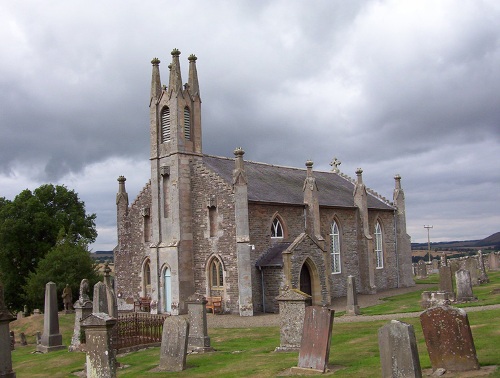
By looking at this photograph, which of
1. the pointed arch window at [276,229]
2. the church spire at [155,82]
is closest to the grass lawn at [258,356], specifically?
the pointed arch window at [276,229]

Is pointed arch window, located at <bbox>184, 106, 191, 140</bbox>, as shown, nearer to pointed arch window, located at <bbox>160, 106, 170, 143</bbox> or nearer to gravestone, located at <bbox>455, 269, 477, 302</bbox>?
pointed arch window, located at <bbox>160, 106, 170, 143</bbox>

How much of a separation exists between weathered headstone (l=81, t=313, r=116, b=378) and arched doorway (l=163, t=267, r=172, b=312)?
64.9 feet

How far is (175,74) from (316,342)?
936 inches

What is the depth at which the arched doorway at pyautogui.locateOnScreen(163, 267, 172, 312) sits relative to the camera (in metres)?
33.0

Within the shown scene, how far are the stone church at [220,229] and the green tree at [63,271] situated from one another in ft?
8.64

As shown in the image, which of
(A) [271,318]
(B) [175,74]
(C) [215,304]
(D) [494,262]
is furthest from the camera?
(D) [494,262]

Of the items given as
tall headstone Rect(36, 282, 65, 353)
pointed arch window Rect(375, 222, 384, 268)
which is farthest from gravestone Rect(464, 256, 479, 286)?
tall headstone Rect(36, 282, 65, 353)

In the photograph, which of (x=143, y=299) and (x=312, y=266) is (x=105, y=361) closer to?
(x=312, y=266)

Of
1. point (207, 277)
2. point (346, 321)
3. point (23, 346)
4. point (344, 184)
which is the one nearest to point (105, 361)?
point (346, 321)

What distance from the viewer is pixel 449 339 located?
11.6 meters

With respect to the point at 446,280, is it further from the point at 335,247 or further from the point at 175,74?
the point at 175,74

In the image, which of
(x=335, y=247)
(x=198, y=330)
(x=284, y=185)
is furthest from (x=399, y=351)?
(x=335, y=247)

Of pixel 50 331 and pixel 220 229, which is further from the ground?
pixel 220 229

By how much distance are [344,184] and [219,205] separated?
17.1m
